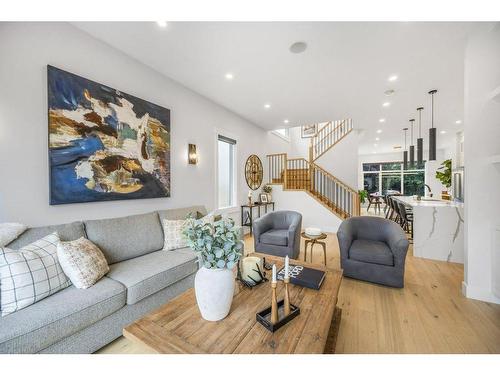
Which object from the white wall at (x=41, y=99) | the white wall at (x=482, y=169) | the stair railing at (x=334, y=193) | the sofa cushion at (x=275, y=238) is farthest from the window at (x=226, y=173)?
the white wall at (x=482, y=169)

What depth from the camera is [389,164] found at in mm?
10469

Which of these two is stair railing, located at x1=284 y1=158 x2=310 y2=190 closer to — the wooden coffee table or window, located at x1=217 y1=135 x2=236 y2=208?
window, located at x1=217 y1=135 x2=236 y2=208

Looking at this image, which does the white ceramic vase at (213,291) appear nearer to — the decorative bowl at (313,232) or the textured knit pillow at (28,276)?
the textured knit pillow at (28,276)

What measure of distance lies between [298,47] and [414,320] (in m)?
3.05

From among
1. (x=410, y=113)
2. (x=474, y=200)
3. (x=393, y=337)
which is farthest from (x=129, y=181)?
(x=410, y=113)

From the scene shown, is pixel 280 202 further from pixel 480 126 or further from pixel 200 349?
pixel 200 349

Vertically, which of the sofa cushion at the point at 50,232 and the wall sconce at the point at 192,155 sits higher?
the wall sconce at the point at 192,155

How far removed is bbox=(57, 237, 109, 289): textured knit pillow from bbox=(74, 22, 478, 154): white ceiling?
2.20m

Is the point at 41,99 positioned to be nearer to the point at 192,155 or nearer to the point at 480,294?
the point at 192,155

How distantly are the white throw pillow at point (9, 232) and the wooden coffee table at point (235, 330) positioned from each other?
129 centimetres

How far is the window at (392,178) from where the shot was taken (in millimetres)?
9938

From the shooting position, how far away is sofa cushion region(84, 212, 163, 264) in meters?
2.08

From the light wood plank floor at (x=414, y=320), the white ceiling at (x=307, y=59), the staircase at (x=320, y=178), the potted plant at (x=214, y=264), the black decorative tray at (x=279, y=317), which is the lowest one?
the light wood plank floor at (x=414, y=320)

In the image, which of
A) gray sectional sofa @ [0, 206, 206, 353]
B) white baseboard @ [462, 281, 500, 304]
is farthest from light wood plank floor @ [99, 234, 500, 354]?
gray sectional sofa @ [0, 206, 206, 353]
